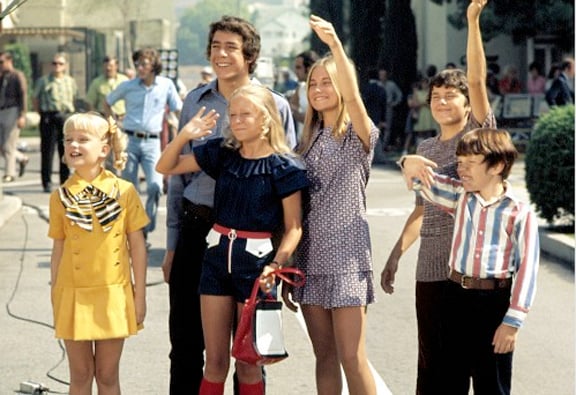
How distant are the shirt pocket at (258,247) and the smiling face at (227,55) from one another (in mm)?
805

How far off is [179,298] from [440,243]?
1.20 m

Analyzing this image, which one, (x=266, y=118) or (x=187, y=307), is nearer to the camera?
(x=266, y=118)

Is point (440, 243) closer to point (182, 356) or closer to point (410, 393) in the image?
point (182, 356)

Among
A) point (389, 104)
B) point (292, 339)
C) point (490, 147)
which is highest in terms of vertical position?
point (490, 147)

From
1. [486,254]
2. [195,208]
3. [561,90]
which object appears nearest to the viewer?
[486,254]

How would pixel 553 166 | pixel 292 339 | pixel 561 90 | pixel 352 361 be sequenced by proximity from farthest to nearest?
pixel 561 90, pixel 553 166, pixel 292 339, pixel 352 361

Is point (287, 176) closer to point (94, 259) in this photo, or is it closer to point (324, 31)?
point (324, 31)

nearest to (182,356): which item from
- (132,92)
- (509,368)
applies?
(509,368)

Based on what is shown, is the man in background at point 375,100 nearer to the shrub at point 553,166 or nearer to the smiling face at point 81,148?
the shrub at point 553,166

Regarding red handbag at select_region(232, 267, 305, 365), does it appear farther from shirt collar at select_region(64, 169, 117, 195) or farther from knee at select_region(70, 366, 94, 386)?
shirt collar at select_region(64, 169, 117, 195)

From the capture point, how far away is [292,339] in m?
8.99

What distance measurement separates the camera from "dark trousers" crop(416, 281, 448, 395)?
5.77 meters

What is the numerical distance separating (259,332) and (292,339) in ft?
11.5

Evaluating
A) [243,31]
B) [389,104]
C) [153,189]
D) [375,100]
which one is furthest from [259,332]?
[389,104]
